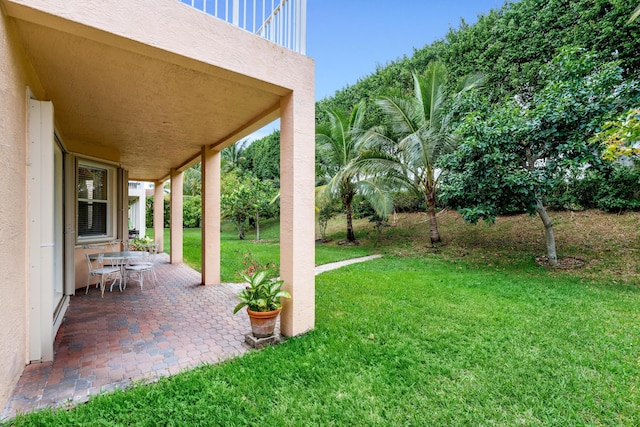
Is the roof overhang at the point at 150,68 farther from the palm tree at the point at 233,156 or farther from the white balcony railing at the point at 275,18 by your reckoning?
the palm tree at the point at 233,156

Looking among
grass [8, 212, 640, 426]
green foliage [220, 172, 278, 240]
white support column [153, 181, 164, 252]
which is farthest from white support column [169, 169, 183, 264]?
green foliage [220, 172, 278, 240]

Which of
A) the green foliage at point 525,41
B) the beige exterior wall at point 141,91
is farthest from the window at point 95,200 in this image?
the green foliage at point 525,41

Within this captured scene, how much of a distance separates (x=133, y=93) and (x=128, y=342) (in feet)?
11.3

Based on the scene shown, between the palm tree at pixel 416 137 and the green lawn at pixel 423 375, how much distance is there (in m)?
6.09

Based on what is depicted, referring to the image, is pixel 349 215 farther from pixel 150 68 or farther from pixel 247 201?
pixel 150 68

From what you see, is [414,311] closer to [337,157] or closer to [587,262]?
[587,262]

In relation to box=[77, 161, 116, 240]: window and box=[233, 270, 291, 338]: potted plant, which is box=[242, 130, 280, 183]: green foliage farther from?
box=[233, 270, 291, 338]: potted plant

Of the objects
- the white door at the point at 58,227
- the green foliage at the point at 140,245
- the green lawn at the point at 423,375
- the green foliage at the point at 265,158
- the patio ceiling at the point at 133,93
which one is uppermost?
the green foliage at the point at 265,158

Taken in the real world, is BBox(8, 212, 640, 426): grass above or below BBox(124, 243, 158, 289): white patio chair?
below

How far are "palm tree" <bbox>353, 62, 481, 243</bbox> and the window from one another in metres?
7.84

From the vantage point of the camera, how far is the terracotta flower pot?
3.88 metres

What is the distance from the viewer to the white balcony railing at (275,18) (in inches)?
148

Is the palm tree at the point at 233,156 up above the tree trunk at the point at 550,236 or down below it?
above

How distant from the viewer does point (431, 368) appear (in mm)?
3322
